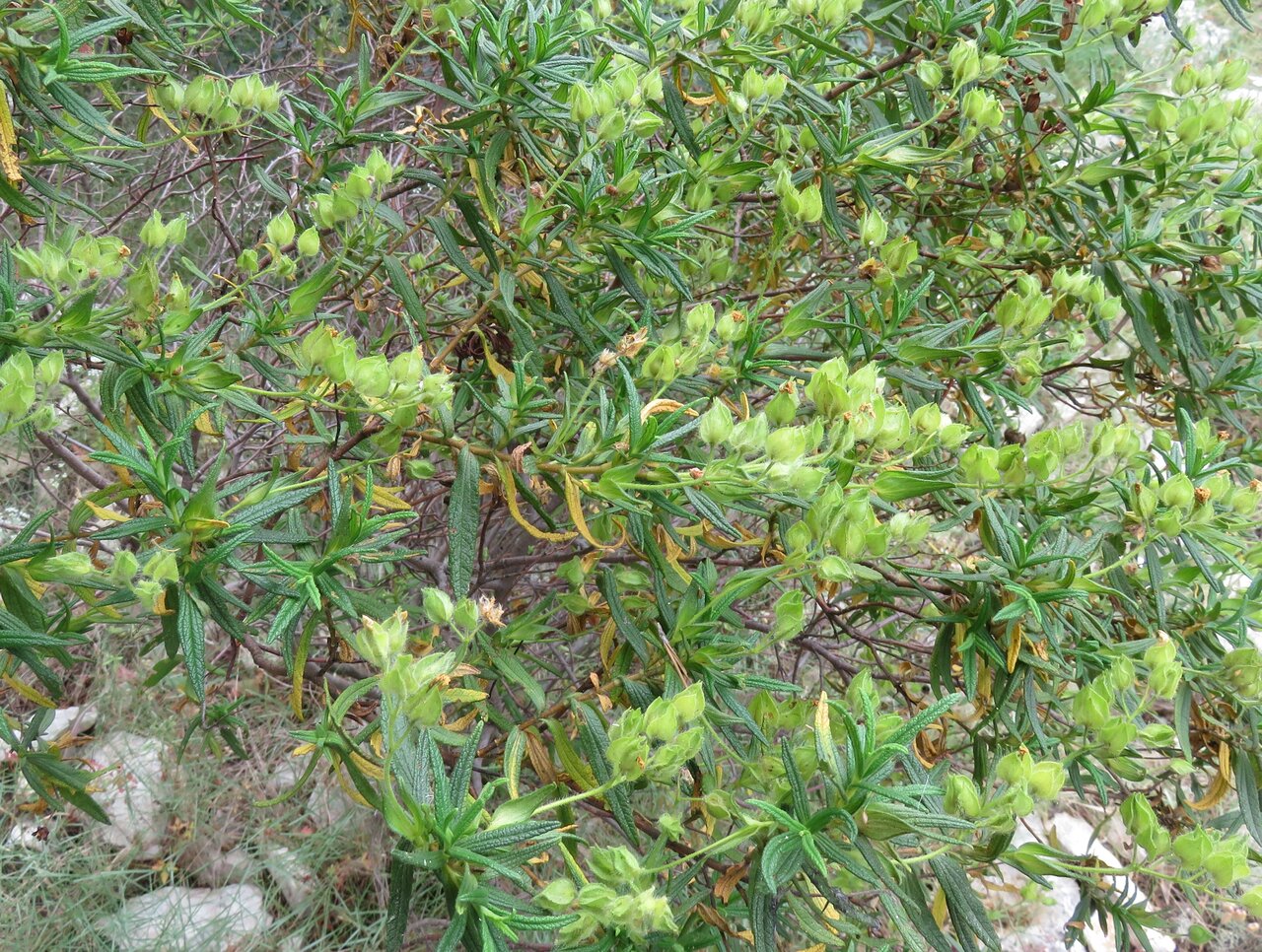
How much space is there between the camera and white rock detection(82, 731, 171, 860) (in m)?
2.94

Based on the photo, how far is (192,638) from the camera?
44.9 inches

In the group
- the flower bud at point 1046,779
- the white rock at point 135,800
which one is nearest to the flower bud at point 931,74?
the flower bud at point 1046,779

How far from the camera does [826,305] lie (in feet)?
6.73

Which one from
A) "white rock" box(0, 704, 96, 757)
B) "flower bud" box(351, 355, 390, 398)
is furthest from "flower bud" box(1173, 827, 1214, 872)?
"white rock" box(0, 704, 96, 757)

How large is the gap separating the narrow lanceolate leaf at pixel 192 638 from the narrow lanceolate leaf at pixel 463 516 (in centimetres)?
31

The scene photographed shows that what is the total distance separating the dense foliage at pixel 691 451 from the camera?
1.14m

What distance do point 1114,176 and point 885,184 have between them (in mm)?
427

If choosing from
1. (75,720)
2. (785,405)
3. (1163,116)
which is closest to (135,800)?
(75,720)

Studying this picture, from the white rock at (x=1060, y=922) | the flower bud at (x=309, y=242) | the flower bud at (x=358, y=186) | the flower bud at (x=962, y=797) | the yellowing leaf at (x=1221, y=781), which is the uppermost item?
the flower bud at (x=358, y=186)

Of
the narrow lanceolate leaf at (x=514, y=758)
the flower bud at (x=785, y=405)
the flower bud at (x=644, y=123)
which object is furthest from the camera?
the flower bud at (x=644, y=123)

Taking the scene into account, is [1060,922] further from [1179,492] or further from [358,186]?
[358,186]

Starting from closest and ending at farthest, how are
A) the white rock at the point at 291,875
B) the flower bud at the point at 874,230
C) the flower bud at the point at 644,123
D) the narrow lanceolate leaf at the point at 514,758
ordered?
the narrow lanceolate leaf at the point at 514,758 < the flower bud at the point at 644,123 < the flower bud at the point at 874,230 < the white rock at the point at 291,875

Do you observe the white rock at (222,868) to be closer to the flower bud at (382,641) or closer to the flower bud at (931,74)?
the flower bud at (382,641)

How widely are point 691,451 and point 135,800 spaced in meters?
2.46
